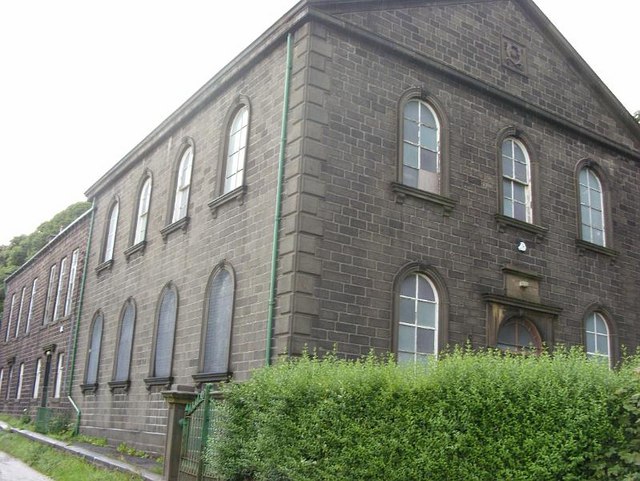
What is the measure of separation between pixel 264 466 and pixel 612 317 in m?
10.3

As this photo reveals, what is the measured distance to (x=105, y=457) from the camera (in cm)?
1471

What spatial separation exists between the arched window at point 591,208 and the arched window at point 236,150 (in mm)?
7749

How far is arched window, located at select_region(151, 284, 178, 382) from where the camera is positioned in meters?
15.9

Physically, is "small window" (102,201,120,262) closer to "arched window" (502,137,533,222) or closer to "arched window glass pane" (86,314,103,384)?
"arched window glass pane" (86,314,103,384)

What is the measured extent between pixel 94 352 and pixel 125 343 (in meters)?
2.60

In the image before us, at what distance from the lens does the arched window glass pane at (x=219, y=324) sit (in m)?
13.7

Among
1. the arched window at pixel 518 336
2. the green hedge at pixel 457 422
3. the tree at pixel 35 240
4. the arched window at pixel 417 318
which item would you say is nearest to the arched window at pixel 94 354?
the arched window at pixel 417 318

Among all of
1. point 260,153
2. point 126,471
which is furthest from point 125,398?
point 260,153

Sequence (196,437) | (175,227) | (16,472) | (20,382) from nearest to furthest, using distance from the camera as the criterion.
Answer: (196,437), (16,472), (175,227), (20,382)

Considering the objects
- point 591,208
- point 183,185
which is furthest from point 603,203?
point 183,185

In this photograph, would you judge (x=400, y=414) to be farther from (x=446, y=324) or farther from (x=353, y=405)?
(x=446, y=324)

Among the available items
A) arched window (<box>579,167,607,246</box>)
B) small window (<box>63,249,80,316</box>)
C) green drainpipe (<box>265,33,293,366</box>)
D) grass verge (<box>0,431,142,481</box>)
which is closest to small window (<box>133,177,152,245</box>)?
grass verge (<box>0,431,142,481</box>)

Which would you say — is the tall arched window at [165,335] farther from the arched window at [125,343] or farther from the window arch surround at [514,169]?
the window arch surround at [514,169]

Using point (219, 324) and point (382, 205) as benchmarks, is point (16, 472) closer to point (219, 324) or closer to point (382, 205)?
point (219, 324)
